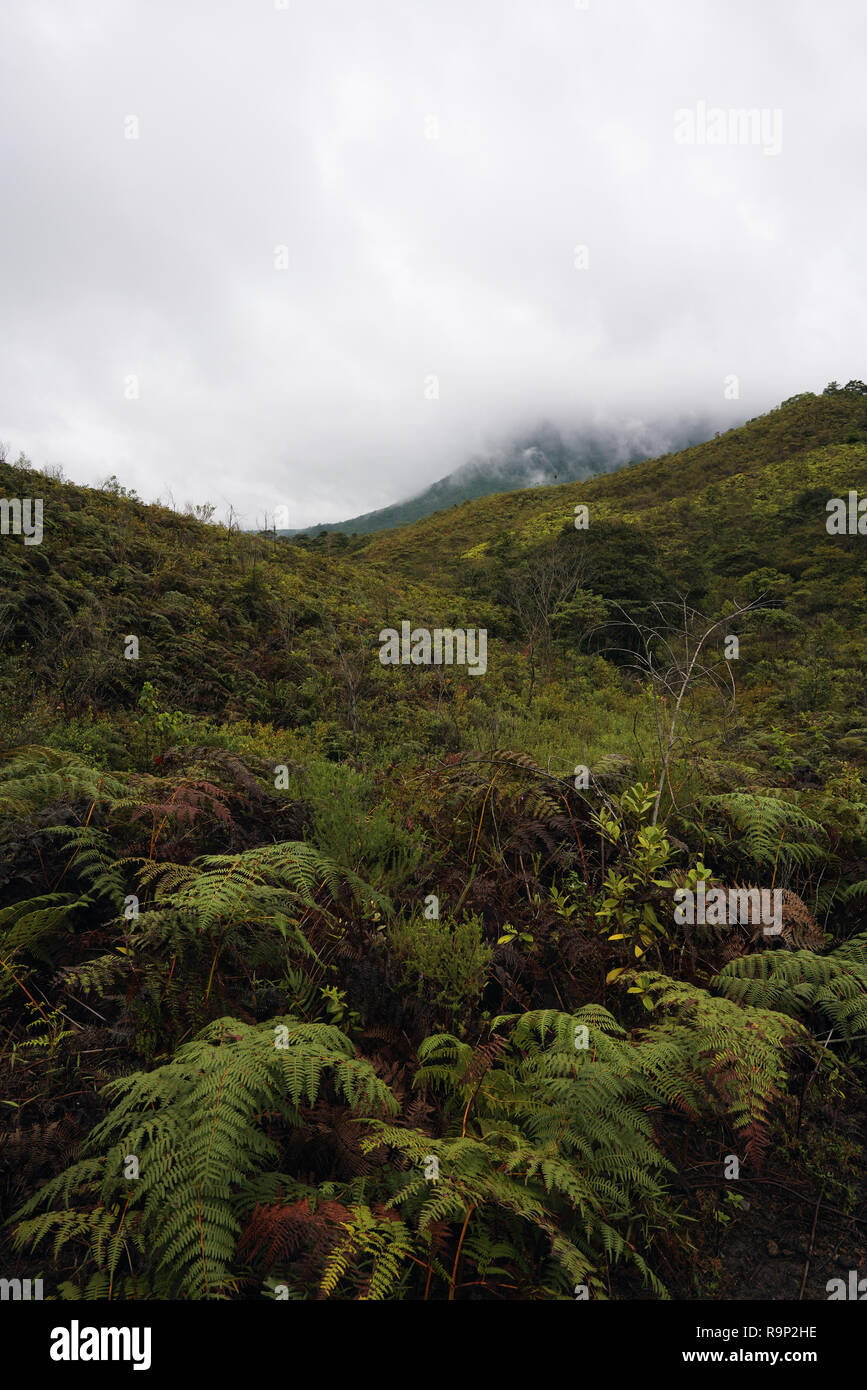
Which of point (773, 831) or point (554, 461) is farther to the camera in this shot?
point (554, 461)

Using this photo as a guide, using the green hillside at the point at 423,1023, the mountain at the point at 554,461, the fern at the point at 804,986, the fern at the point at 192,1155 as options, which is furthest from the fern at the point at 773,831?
the mountain at the point at 554,461

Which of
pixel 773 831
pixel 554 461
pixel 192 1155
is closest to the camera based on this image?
→ pixel 192 1155

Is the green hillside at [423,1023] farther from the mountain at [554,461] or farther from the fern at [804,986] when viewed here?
the mountain at [554,461]

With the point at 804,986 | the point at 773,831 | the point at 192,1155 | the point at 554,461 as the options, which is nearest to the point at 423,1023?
the point at 192,1155

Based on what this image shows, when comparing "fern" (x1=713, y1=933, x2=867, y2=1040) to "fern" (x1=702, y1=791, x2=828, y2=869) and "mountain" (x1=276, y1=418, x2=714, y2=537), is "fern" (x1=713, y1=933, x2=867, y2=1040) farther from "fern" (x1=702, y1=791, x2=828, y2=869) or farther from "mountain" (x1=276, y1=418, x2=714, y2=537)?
"mountain" (x1=276, y1=418, x2=714, y2=537)

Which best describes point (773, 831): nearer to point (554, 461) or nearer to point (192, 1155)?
point (192, 1155)

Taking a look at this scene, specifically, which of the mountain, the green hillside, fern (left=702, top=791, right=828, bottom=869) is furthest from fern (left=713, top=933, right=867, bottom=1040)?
the mountain

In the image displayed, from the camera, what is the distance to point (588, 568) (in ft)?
65.3

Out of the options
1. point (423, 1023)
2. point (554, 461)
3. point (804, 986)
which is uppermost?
point (554, 461)

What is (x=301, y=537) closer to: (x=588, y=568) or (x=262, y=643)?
(x=588, y=568)

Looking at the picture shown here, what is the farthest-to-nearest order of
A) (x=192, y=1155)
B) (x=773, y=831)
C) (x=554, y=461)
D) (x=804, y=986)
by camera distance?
1. (x=554, y=461)
2. (x=773, y=831)
3. (x=804, y=986)
4. (x=192, y=1155)

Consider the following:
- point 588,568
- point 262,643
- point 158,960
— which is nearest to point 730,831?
point 158,960

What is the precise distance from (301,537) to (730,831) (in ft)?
104
